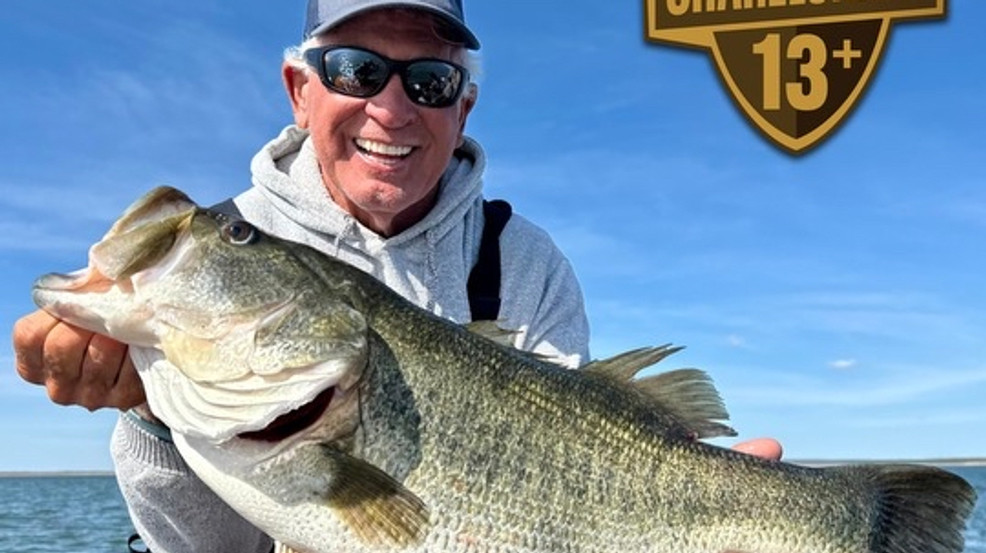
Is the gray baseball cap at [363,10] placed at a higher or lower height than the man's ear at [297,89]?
higher

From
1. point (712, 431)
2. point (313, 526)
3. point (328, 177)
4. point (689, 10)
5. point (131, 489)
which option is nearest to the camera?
point (313, 526)

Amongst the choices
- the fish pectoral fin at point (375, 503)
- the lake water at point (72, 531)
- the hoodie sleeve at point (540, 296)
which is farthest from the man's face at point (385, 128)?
the lake water at point (72, 531)

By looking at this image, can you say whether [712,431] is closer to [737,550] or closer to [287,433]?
[737,550]

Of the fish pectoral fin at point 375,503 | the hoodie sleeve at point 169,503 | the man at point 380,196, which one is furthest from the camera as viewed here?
the man at point 380,196

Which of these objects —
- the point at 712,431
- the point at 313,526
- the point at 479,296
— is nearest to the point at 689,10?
the point at 479,296

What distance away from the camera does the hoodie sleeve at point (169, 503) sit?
12.5 feet

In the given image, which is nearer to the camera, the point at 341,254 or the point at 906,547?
the point at 906,547

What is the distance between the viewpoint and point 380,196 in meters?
4.51

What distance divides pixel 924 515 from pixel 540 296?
1.98 metres

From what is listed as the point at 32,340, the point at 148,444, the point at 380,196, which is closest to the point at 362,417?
the point at 32,340

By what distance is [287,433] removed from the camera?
3.02m

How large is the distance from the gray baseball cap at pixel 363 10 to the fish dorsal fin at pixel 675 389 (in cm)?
170

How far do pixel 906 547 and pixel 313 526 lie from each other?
1.82m

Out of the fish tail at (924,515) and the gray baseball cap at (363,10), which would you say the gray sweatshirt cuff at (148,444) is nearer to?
the gray baseball cap at (363,10)
